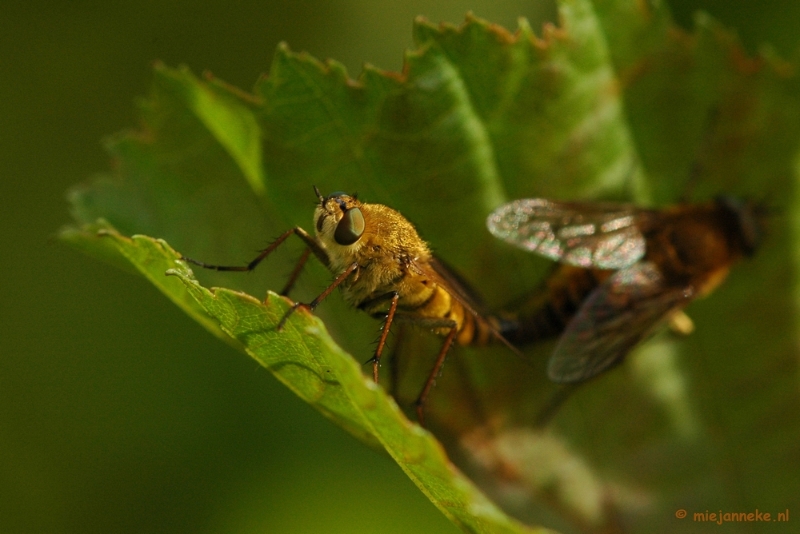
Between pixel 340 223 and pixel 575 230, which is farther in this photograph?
pixel 575 230

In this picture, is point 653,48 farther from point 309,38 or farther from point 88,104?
point 88,104

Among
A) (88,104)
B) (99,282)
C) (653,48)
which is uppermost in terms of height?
(88,104)

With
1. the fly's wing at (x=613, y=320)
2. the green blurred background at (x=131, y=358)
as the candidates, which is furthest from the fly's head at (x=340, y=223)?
the green blurred background at (x=131, y=358)

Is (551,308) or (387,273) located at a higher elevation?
(387,273)

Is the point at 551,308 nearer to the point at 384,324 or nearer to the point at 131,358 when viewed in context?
the point at 384,324

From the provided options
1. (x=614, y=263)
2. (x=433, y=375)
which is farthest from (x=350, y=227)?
(x=614, y=263)

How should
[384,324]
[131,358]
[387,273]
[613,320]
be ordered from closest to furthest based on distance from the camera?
[384,324] < [387,273] < [613,320] < [131,358]

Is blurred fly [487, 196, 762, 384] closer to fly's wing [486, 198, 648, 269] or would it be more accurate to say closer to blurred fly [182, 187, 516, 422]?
fly's wing [486, 198, 648, 269]

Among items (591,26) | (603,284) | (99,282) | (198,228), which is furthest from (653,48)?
(99,282)
